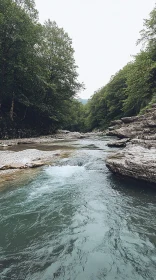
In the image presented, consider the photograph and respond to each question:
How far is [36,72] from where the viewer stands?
77.8 ft

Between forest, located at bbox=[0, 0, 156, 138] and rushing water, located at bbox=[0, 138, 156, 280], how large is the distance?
17703 millimetres

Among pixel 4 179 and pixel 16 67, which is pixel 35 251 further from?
Result: pixel 16 67

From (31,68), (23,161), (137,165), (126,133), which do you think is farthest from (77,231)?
(31,68)

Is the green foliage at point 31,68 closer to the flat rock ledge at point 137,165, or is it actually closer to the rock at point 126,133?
the rock at point 126,133

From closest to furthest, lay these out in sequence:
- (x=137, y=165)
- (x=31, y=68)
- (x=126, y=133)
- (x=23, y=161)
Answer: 1. (x=137, y=165)
2. (x=23, y=161)
3. (x=126, y=133)
4. (x=31, y=68)

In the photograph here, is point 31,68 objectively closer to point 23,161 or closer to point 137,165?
point 23,161

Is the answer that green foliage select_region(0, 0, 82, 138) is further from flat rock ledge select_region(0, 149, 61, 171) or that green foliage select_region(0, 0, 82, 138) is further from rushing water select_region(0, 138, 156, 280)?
rushing water select_region(0, 138, 156, 280)

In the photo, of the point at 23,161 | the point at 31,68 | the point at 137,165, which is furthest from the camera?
the point at 31,68

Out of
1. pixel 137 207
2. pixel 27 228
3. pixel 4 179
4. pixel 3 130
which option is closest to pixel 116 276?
pixel 27 228

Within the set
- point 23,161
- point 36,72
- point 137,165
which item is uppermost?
point 36,72

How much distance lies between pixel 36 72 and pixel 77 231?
23.1m

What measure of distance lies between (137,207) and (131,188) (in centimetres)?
151

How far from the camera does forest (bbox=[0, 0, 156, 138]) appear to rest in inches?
805

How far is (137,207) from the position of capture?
5031 mm
